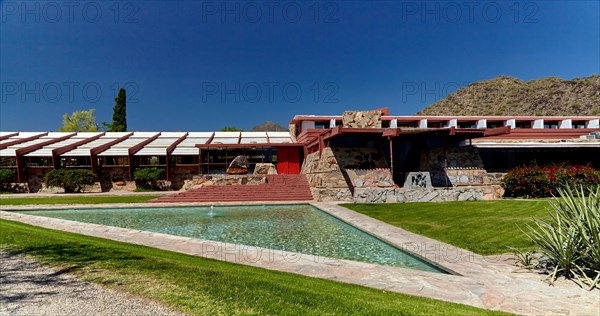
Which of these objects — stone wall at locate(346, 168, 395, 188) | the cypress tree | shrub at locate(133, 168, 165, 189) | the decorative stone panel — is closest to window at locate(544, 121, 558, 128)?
stone wall at locate(346, 168, 395, 188)

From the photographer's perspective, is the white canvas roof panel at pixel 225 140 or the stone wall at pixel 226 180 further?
the white canvas roof panel at pixel 225 140

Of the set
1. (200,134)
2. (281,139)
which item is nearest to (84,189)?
(200,134)

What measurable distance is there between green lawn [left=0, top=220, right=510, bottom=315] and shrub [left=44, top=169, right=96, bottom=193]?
2236 centimetres

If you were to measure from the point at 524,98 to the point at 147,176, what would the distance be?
7318 centimetres

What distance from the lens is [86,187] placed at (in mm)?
26828

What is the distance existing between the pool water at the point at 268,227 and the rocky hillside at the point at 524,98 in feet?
212

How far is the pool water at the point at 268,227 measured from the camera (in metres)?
7.92

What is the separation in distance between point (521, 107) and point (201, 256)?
74817 millimetres

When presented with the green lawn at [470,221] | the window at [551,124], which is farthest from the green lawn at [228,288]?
the window at [551,124]

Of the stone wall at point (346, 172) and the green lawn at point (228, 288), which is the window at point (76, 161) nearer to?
the stone wall at point (346, 172)

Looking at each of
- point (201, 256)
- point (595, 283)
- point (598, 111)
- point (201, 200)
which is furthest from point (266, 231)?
point (598, 111)

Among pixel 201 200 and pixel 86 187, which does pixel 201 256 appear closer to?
pixel 201 200

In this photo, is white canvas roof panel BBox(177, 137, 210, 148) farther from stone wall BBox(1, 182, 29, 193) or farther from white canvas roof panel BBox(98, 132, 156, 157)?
stone wall BBox(1, 182, 29, 193)

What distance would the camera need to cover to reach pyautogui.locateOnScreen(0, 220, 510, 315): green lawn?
3920 mm
